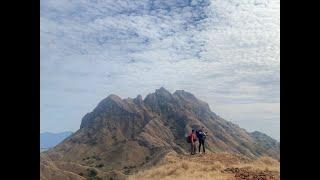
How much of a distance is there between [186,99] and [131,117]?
31.9 metres

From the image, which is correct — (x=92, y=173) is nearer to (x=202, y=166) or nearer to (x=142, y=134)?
(x=202, y=166)

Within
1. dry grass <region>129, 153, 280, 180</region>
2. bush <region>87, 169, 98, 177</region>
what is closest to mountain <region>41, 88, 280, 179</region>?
bush <region>87, 169, 98, 177</region>

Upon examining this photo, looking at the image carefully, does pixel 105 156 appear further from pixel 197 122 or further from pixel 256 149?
pixel 256 149

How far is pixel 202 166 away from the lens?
84.7 ft

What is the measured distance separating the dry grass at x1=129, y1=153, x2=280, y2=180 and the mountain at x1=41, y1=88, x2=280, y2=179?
139 feet

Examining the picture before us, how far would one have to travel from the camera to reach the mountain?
92.3 meters

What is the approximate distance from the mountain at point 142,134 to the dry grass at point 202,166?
42.4 metres

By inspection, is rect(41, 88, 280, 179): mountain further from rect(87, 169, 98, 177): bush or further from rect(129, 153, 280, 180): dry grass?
rect(129, 153, 280, 180): dry grass

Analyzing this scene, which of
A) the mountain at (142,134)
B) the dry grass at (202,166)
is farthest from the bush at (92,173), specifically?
the dry grass at (202,166)

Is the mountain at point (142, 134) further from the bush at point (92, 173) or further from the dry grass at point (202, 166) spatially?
the dry grass at point (202, 166)
